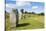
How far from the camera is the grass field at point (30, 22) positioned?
3.66 ft

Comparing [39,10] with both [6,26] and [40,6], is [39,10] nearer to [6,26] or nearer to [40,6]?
[40,6]

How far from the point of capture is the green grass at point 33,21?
1.12 meters

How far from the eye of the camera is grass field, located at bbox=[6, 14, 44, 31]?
43.9 inches

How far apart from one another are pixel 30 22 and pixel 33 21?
0.14ft

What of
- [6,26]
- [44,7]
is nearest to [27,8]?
[44,7]

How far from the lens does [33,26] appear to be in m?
1.14

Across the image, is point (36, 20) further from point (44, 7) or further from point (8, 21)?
point (8, 21)

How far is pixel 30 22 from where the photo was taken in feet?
3.72

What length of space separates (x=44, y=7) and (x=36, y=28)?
31 cm

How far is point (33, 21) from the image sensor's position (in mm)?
1141

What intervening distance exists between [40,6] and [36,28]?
302 mm

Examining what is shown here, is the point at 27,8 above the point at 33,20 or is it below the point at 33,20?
above
